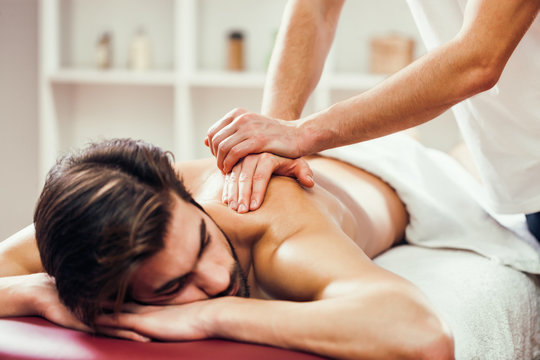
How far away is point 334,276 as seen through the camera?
117cm

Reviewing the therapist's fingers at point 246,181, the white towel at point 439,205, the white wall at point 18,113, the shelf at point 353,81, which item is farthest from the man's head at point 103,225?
the white wall at point 18,113

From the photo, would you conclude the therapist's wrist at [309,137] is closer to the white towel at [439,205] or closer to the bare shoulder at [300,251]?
the bare shoulder at [300,251]

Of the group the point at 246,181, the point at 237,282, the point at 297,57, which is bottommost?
the point at 237,282

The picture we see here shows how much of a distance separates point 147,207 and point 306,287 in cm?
34

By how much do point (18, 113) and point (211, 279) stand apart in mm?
3144

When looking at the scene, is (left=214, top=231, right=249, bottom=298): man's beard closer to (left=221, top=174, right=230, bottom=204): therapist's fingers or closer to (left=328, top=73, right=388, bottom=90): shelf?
(left=221, top=174, right=230, bottom=204): therapist's fingers

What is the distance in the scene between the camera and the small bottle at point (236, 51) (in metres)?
3.61

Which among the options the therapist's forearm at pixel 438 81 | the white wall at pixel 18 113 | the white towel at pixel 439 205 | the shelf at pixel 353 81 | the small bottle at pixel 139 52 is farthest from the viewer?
the white wall at pixel 18 113

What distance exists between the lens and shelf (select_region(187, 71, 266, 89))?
11.4 feet

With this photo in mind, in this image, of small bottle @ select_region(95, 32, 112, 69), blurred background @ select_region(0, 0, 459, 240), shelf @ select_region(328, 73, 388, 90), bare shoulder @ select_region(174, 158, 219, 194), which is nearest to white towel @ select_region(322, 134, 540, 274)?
bare shoulder @ select_region(174, 158, 219, 194)

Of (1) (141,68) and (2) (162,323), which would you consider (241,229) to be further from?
(1) (141,68)

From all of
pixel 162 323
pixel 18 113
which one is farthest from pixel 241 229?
pixel 18 113

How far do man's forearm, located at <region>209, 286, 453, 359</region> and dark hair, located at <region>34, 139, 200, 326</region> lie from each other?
184 mm

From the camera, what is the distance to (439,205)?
77.0 inches
